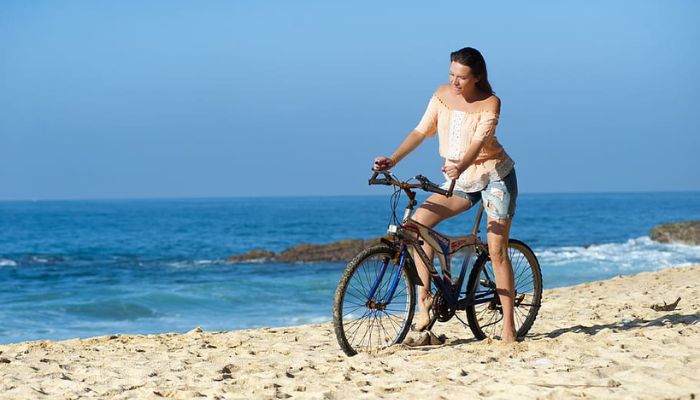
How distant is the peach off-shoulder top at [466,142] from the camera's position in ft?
18.7

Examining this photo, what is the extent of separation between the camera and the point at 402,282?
19.0 feet

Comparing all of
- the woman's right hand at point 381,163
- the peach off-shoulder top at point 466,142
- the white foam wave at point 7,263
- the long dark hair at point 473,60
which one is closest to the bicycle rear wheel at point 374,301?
the woman's right hand at point 381,163

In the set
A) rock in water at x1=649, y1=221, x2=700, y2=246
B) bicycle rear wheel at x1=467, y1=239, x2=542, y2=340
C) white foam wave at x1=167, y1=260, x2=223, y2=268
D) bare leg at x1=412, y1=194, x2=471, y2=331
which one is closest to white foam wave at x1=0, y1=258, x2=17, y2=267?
white foam wave at x1=167, y1=260, x2=223, y2=268

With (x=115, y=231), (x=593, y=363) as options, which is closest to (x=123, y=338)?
(x=593, y=363)

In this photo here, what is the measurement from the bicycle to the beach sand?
0.19m

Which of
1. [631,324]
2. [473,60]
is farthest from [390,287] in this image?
[631,324]

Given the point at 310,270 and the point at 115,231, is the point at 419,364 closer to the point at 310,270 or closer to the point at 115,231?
the point at 310,270

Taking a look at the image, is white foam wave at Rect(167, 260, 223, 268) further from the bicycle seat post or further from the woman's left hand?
the woman's left hand

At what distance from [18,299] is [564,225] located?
39.6 m

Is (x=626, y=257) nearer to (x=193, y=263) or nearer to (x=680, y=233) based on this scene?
(x=680, y=233)

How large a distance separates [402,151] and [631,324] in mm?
2707

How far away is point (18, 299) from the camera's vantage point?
17109mm

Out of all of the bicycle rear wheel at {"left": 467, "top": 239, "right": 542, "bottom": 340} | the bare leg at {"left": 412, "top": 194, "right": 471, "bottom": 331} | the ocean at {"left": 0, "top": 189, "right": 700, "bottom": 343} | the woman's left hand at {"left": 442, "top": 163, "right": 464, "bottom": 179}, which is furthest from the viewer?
the ocean at {"left": 0, "top": 189, "right": 700, "bottom": 343}

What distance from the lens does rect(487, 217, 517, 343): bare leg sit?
5922 millimetres
